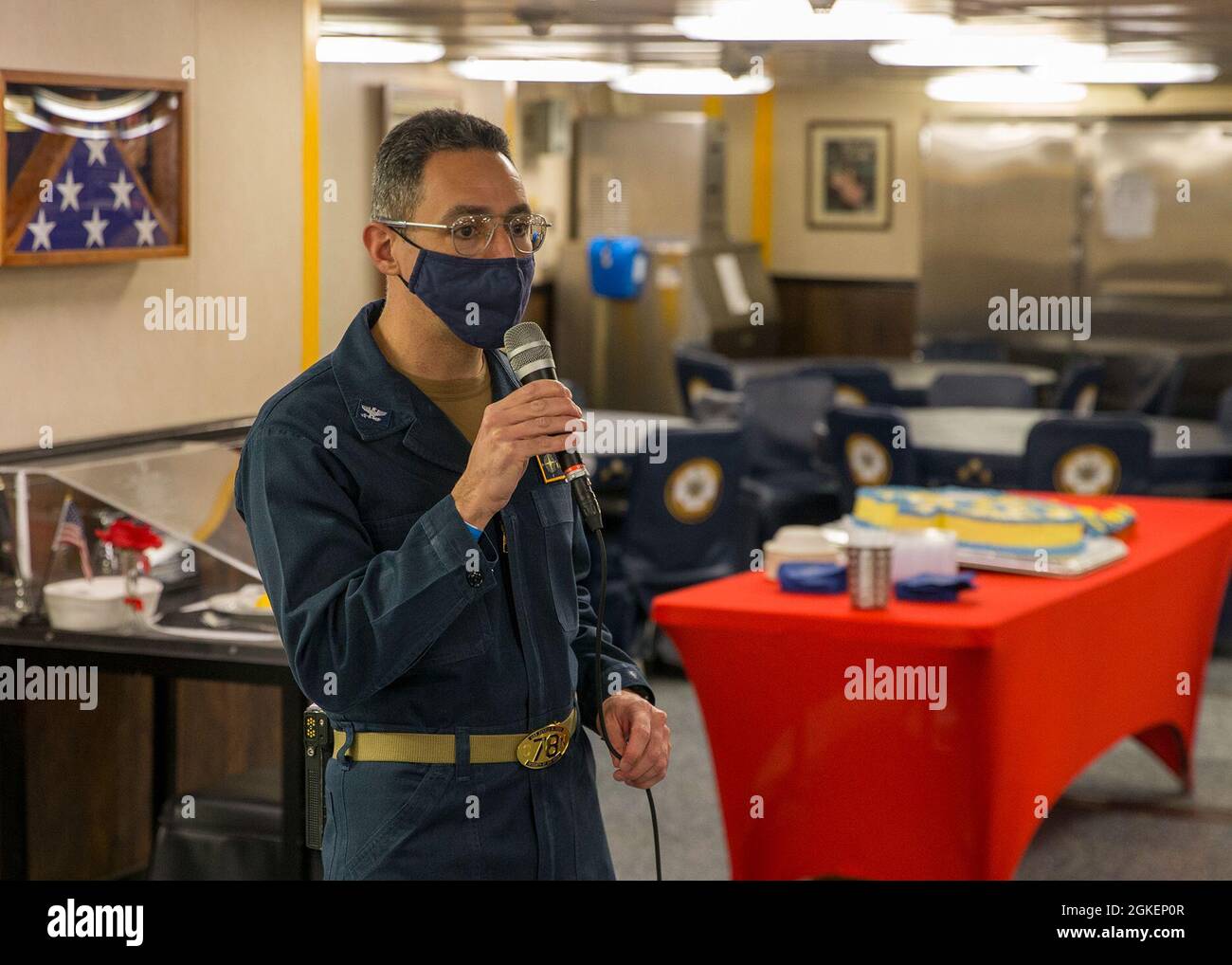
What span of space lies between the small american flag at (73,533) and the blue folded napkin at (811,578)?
155 cm

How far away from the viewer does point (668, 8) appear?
18.7ft

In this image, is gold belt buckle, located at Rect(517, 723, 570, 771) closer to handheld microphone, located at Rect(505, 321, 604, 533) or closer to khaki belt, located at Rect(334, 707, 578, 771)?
khaki belt, located at Rect(334, 707, 578, 771)

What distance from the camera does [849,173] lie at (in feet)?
37.0

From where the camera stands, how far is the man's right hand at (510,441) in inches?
68.7

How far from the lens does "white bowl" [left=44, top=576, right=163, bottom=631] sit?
357 centimetres

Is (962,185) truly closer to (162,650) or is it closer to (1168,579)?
(1168,579)

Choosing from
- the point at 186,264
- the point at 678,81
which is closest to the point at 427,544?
the point at 186,264

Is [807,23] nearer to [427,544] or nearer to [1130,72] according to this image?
[1130,72]

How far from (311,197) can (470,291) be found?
105 inches

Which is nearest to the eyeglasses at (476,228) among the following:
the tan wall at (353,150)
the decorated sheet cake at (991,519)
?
the decorated sheet cake at (991,519)
